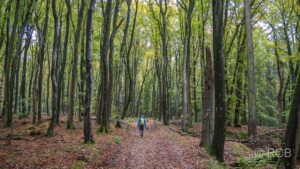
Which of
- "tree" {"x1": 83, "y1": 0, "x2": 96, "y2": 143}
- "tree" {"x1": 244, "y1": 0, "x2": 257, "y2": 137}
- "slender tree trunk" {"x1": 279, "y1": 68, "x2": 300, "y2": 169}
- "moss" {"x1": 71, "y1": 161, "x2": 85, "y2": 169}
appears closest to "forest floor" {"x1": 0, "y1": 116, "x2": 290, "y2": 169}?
"moss" {"x1": 71, "y1": 161, "x2": 85, "y2": 169}

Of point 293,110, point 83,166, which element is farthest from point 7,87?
point 293,110

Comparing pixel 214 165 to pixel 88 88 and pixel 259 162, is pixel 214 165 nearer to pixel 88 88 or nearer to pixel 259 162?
pixel 259 162

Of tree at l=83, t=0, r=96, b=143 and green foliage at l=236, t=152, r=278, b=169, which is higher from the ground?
tree at l=83, t=0, r=96, b=143

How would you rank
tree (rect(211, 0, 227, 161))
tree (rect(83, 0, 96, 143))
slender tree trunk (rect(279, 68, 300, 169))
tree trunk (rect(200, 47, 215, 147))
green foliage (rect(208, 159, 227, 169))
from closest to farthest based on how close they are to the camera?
slender tree trunk (rect(279, 68, 300, 169)), green foliage (rect(208, 159, 227, 169)), tree (rect(211, 0, 227, 161)), tree trunk (rect(200, 47, 215, 147)), tree (rect(83, 0, 96, 143))

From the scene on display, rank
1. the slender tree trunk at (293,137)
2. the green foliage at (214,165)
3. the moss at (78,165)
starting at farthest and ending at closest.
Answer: the green foliage at (214,165)
the moss at (78,165)
the slender tree trunk at (293,137)

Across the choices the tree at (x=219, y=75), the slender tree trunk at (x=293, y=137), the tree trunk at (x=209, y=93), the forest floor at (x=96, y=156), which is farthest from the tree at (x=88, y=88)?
the slender tree trunk at (x=293, y=137)

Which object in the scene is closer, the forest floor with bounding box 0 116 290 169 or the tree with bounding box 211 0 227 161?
the forest floor with bounding box 0 116 290 169

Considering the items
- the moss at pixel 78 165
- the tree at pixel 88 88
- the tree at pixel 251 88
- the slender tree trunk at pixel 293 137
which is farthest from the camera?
the tree at pixel 251 88

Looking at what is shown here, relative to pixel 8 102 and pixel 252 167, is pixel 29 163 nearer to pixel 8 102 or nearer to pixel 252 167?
pixel 252 167

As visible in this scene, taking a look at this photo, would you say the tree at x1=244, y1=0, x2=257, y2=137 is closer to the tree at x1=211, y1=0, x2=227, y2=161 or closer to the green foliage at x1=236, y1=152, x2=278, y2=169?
the green foliage at x1=236, y1=152, x2=278, y2=169

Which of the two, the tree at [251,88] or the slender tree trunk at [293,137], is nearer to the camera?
the slender tree trunk at [293,137]

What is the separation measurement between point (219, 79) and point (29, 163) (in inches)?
273

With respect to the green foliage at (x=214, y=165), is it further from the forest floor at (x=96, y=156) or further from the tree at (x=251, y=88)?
the tree at (x=251, y=88)

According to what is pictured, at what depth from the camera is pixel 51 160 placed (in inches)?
307
